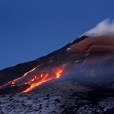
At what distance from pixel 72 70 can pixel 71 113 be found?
753 cm

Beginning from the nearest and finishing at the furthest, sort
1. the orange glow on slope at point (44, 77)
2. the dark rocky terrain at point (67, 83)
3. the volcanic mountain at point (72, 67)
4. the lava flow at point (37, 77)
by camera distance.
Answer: the dark rocky terrain at point (67, 83) → the volcanic mountain at point (72, 67) → the orange glow on slope at point (44, 77) → the lava flow at point (37, 77)

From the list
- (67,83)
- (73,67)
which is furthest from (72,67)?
(67,83)

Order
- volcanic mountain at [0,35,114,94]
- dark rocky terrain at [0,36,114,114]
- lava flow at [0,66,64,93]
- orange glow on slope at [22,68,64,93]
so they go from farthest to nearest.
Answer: lava flow at [0,66,64,93], orange glow on slope at [22,68,64,93], volcanic mountain at [0,35,114,94], dark rocky terrain at [0,36,114,114]

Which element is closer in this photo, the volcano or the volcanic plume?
the volcano

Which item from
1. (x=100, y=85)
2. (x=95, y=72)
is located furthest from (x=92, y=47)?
(x=100, y=85)

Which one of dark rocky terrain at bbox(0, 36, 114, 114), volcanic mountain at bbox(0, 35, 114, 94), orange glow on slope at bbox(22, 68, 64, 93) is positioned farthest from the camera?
orange glow on slope at bbox(22, 68, 64, 93)

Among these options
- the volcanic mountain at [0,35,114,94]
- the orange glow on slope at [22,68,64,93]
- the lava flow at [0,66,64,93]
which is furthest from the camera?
the lava flow at [0,66,64,93]

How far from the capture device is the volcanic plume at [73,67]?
24.6m

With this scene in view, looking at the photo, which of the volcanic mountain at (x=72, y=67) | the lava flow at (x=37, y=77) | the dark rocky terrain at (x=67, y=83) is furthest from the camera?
the lava flow at (x=37, y=77)

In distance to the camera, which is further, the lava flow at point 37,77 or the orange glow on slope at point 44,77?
the lava flow at point 37,77

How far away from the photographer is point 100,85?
901 inches

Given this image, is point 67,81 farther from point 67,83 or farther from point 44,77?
point 44,77

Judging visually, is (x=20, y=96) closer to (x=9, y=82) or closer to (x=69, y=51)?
(x=9, y=82)

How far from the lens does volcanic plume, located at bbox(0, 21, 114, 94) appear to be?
2456 cm
